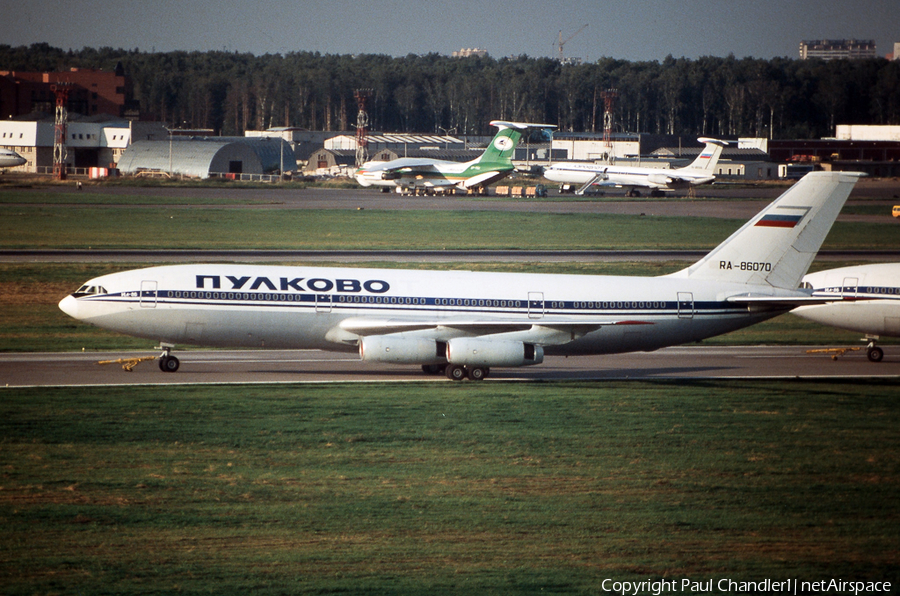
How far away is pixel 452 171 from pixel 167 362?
4684 inches

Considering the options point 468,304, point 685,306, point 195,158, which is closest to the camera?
point 468,304

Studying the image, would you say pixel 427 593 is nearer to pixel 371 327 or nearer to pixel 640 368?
Answer: pixel 371 327

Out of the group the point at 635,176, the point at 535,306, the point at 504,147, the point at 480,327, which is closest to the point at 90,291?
the point at 480,327

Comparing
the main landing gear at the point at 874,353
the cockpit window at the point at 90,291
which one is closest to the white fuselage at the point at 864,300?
the main landing gear at the point at 874,353

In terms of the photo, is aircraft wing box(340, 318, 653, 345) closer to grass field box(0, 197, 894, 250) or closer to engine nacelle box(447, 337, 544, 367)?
engine nacelle box(447, 337, 544, 367)

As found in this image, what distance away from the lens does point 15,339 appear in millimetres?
46562

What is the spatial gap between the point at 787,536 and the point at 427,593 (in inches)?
332

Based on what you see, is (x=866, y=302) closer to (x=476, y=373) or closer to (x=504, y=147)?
(x=476, y=373)

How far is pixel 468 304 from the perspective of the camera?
39375 mm

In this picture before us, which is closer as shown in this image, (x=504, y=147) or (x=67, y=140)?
(x=504, y=147)

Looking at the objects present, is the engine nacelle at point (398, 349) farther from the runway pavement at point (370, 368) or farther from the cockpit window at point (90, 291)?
the cockpit window at point (90, 291)

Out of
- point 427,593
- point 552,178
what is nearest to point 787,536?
point 427,593

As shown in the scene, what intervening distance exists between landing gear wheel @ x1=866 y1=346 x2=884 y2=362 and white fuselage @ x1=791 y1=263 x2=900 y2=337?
97cm

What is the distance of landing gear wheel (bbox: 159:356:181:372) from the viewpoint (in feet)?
129
